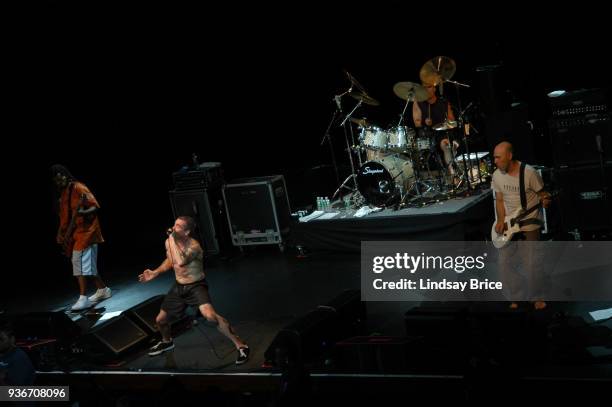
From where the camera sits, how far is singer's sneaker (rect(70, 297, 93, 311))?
10.2 metres

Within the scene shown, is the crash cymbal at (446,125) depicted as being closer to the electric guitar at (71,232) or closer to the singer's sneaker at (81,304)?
the electric guitar at (71,232)

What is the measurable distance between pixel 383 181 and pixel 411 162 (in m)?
0.70

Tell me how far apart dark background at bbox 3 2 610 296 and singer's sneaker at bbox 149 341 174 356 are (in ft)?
14.5

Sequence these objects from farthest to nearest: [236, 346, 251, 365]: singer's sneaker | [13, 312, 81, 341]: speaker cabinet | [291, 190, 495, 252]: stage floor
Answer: [291, 190, 495, 252]: stage floor
[13, 312, 81, 341]: speaker cabinet
[236, 346, 251, 365]: singer's sneaker

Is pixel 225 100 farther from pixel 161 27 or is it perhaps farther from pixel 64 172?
pixel 64 172

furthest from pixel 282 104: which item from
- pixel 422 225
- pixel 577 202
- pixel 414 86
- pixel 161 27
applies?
pixel 577 202

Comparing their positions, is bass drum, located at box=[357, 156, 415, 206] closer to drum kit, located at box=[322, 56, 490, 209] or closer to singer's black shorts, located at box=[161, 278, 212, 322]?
drum kit, located at box=[322, 56, 490, 209]

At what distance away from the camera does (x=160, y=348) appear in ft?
26.3

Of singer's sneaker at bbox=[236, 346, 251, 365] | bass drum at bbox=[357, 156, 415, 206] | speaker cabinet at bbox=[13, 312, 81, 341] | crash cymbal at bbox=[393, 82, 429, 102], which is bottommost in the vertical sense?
singer's sneaker at bbox=[236, 346, 251, 365]

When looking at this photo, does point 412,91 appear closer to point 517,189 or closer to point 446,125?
point 446,125

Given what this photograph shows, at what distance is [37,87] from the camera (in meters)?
12.6

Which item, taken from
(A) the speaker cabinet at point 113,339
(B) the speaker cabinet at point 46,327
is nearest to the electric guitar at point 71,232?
(B) the speaker cabinet at point 46,327

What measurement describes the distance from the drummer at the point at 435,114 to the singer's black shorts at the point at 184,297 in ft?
17.3

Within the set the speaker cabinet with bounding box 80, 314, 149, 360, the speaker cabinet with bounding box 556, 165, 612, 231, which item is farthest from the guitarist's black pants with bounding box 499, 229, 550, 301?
the speaker cabinet with bounding box 80, 314, 149, 360
